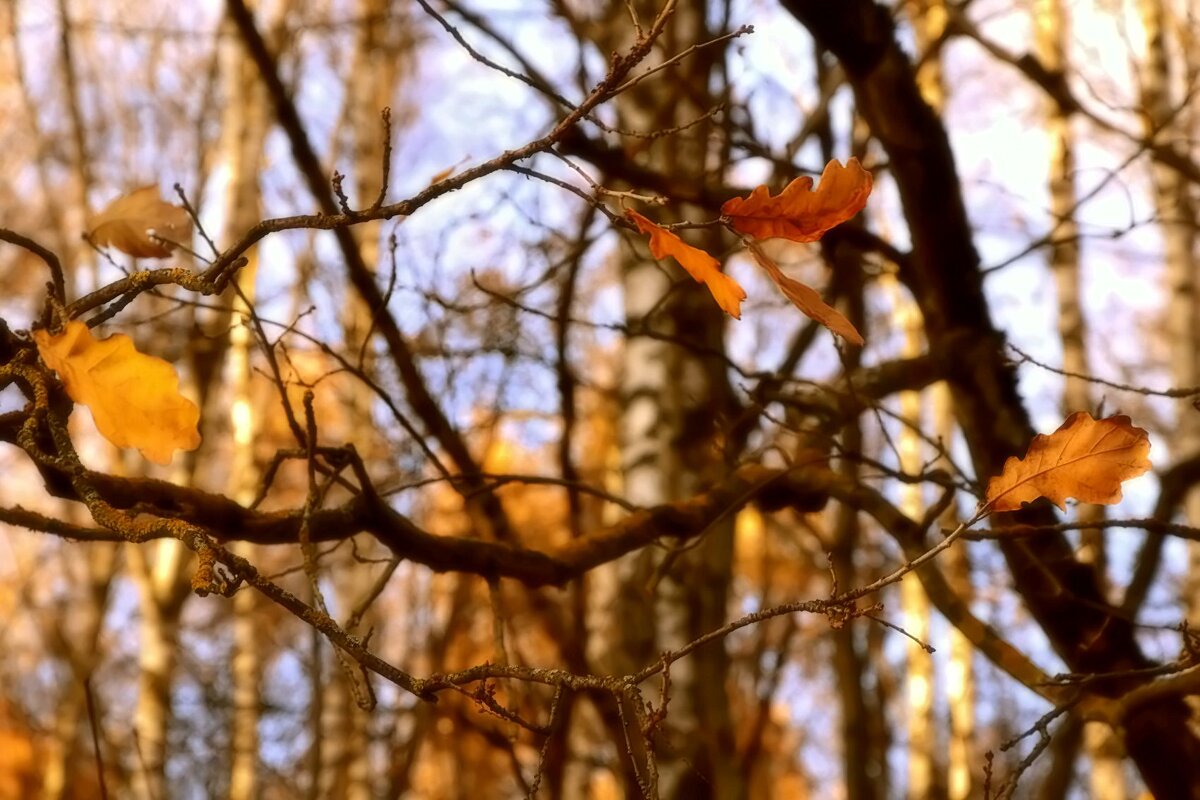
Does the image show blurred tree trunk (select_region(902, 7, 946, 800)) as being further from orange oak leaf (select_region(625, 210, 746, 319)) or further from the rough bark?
orange oak leaf (select_region(625, 210, 746, 319))

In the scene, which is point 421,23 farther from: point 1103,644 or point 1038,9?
point 1103,644

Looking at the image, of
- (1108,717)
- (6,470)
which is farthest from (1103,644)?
(6,470)

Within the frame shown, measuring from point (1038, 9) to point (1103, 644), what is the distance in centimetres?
603

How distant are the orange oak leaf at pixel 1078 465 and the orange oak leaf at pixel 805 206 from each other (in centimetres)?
31

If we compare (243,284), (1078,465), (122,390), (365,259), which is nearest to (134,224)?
(122,390)

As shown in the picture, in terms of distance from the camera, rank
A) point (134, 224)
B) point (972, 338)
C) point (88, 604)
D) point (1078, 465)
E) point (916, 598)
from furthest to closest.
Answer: point (916, 598) → point (88, 604) → point (972, 338) → point (134, 224) → point (1078, 465)

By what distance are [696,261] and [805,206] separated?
4.9 inches

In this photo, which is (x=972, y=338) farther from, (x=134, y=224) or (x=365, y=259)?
(x=365, y=259)

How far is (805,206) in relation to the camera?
1.02 metres

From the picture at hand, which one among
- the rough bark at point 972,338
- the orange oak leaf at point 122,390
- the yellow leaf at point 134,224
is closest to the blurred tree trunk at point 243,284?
the yellow leaf at point 134,224

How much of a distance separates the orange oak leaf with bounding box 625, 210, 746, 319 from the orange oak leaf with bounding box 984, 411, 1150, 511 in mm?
341

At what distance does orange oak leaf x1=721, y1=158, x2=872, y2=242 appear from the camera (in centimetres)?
100

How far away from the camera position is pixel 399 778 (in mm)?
3529

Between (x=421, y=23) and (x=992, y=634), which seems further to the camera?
(x=421, y=23)
